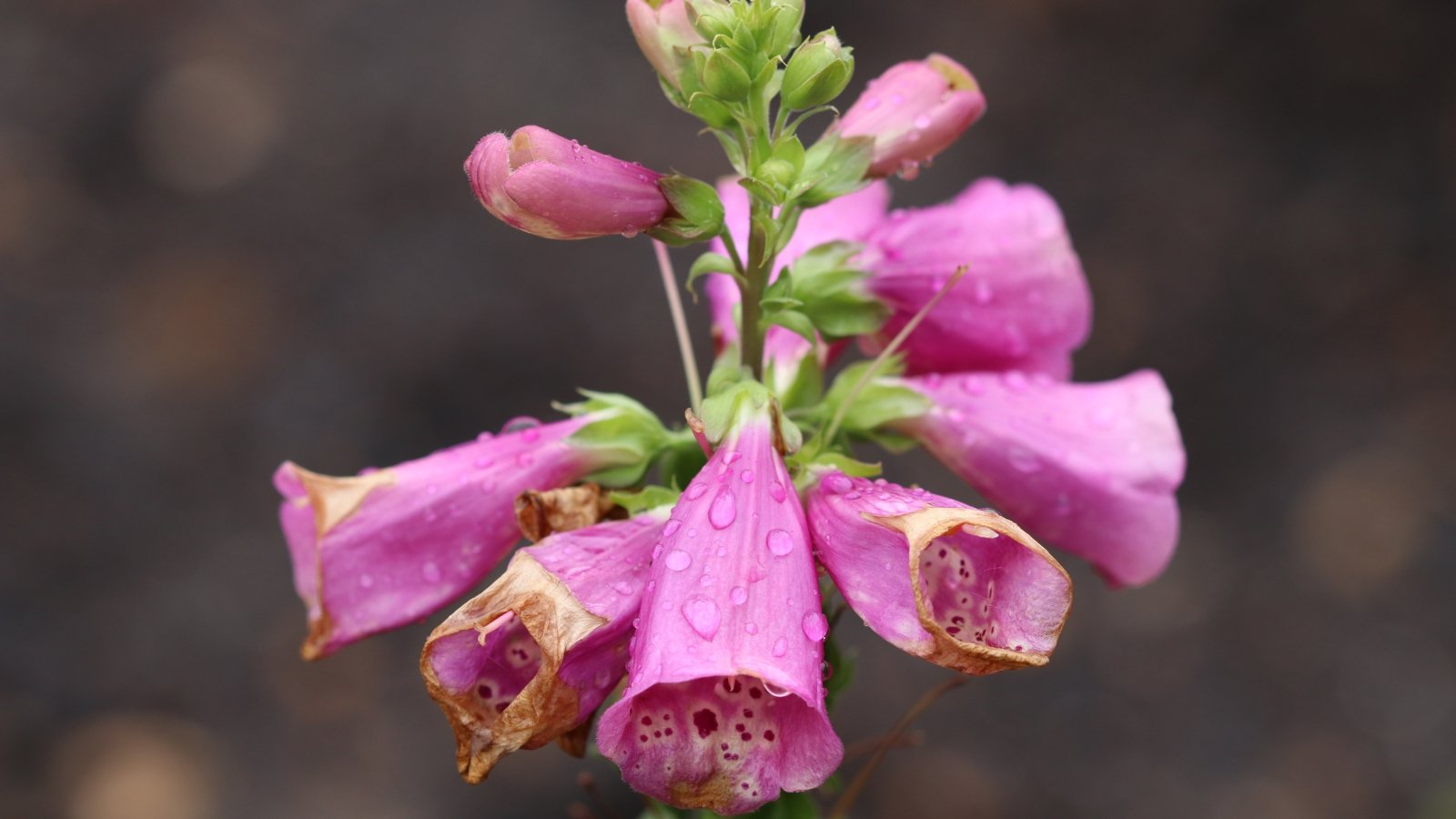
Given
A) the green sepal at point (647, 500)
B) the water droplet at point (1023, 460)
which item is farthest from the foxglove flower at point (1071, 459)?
the green sepal at point (647, 500)

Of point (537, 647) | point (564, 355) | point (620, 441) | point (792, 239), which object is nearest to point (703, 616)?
point (537, 647)

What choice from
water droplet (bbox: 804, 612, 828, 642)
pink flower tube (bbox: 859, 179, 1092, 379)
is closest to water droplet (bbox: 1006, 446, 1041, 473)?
pink flower tube (bbox: 859, 179, 1092, 379)

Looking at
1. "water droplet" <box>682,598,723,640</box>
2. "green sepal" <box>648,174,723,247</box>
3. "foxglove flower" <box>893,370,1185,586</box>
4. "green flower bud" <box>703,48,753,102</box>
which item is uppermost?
"green flower bud" <box>703,48,753,102</box>

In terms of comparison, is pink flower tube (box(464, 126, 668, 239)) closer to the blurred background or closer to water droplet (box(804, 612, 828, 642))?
water droplet (box(804, 612, 828, 642))

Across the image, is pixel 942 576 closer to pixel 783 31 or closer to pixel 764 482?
pixel 764 482

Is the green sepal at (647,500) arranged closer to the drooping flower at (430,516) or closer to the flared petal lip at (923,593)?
the drooping flower at (430,516)

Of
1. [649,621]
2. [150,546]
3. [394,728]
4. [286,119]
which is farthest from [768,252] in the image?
[286,119]
